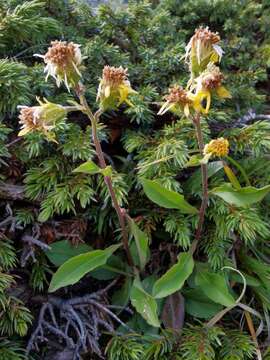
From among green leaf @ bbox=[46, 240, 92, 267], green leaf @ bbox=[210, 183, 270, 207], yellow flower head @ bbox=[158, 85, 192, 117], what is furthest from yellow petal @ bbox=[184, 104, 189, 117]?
green leaf @ bbox=[46, 240, 92, 267]

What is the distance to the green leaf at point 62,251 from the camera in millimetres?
1158

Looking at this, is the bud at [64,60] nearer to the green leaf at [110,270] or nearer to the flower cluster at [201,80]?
the flower cluster at [201,80]

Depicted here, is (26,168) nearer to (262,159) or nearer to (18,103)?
(18,103)

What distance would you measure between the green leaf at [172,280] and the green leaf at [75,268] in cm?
15

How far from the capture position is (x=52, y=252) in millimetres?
1166

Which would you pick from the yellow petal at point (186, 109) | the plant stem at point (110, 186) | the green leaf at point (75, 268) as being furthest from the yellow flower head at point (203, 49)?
the green leaf at point (75, 268)

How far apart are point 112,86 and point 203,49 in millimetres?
222

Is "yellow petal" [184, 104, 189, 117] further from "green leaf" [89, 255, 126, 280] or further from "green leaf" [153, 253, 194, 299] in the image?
"green leaf" [89, 255, 126, 280]

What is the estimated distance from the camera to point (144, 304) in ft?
3.47

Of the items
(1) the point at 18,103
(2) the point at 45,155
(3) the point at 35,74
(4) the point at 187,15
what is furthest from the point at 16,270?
(4) the point at 187,15

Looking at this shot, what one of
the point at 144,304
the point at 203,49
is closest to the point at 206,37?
the point at 203,49

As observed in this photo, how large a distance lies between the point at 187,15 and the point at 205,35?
3.44 feet

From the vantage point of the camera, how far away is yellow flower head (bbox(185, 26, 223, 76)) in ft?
3.18

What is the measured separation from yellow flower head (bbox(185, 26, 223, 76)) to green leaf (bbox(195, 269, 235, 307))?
505 mm
